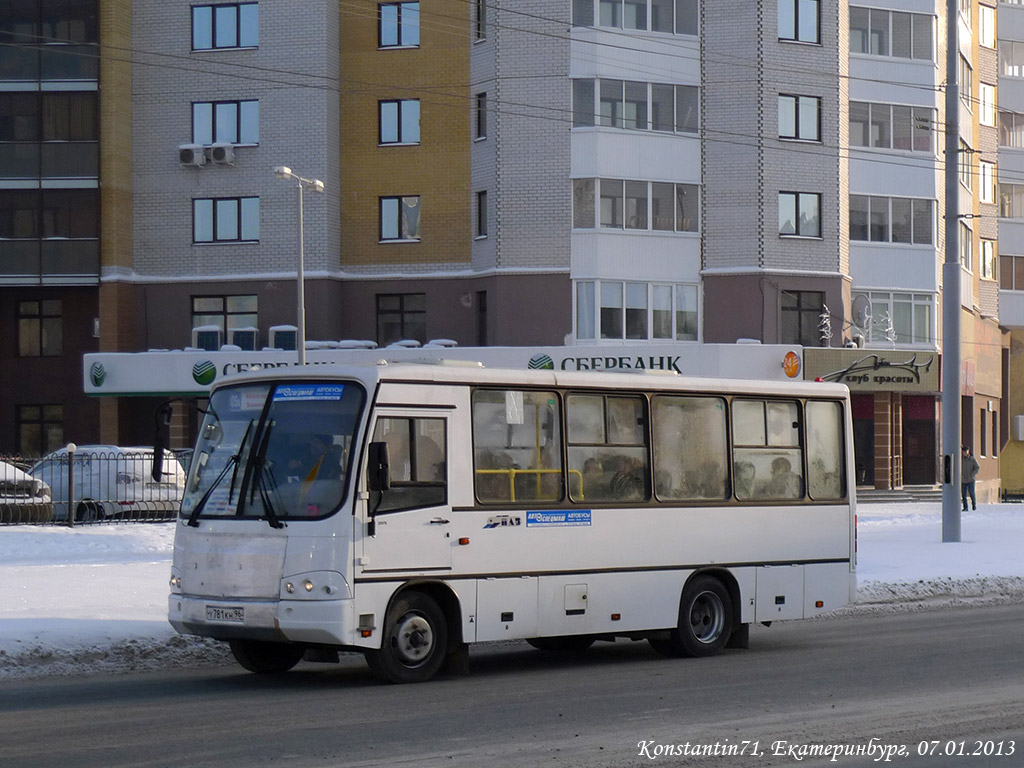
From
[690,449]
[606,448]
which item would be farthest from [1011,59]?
[606,448]

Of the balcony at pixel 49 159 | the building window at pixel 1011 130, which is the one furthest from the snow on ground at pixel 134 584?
the building window at pixel 1011 130

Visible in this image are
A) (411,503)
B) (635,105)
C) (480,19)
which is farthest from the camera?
(480,19)

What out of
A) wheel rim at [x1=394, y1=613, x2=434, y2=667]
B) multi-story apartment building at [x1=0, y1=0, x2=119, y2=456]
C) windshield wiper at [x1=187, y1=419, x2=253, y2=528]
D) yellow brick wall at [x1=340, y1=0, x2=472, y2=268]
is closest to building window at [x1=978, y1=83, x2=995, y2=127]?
yellow brick wall at [x1=340, y1=0, x2=472, y2=268]

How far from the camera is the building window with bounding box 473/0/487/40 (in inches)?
1852

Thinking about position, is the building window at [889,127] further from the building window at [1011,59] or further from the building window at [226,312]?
the building window at [226,312]

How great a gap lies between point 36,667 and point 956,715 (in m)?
7.48

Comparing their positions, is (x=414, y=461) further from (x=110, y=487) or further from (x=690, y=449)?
(x=110, y=487)

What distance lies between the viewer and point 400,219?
A: 4841 cm

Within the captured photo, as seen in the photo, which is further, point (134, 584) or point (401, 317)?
point (401, 317)

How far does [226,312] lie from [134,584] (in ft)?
98.2

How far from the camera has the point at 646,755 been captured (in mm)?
9102

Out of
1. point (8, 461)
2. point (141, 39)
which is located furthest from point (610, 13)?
point (8, 461)

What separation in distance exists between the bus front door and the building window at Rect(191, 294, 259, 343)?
36.0m

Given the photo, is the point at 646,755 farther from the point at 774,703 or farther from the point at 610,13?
the point at 610,13
